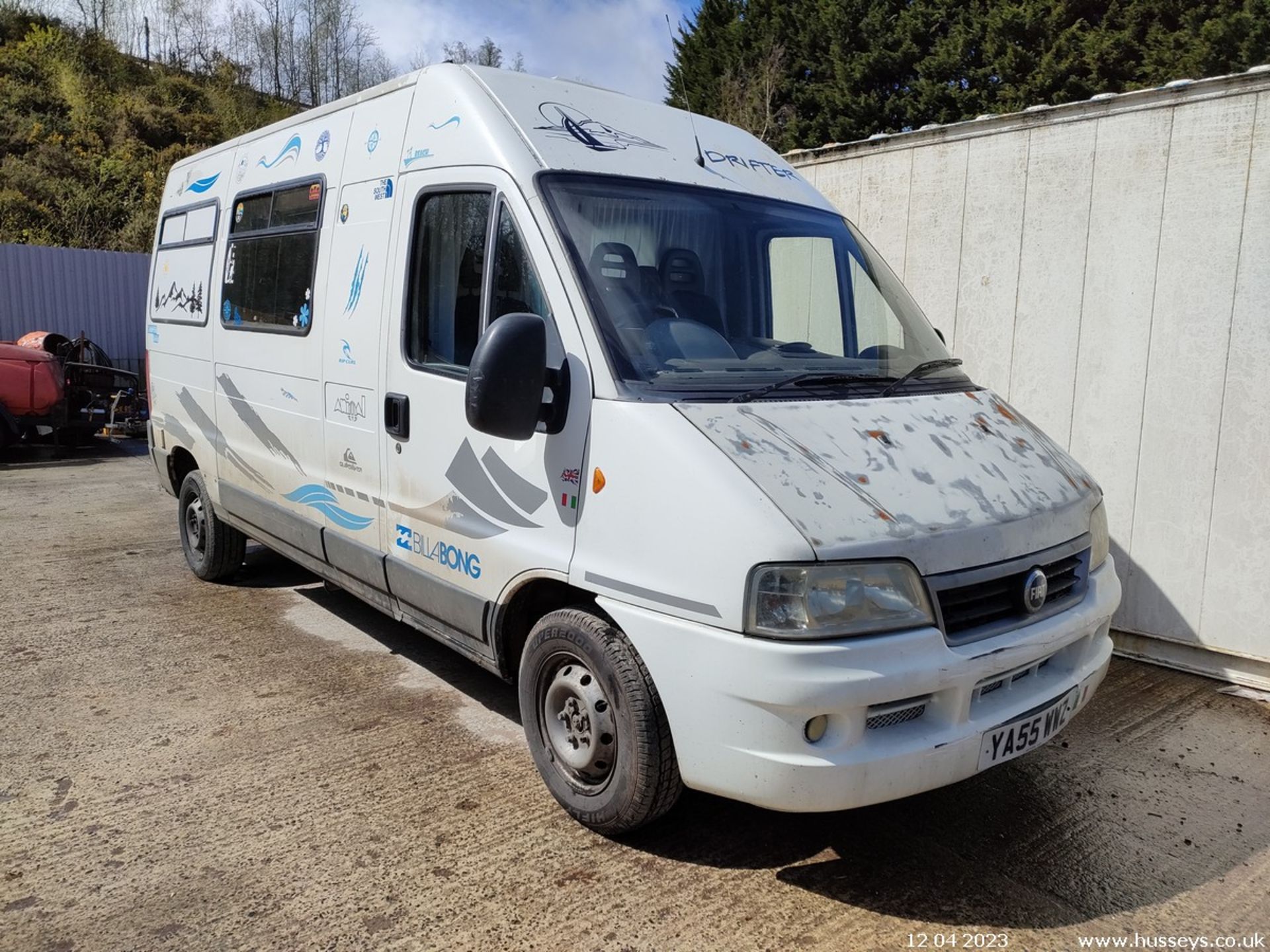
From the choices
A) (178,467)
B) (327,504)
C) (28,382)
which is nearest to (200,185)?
(178,467)

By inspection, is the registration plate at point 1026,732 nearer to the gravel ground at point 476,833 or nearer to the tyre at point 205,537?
the gravel ground at point 476,833

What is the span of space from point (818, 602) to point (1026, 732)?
3.03ft

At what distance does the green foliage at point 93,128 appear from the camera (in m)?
27.5

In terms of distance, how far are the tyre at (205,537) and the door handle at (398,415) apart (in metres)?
2.53

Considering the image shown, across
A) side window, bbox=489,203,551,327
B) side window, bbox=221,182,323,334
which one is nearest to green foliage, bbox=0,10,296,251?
side window, bbox=221,182,323,334

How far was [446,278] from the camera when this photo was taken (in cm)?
383

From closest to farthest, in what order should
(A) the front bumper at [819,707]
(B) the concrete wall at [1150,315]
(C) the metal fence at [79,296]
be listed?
(A) the front bumper at [819,707] < (B) the concrete wall at [1150,315] < (C) the metal fence at [79,296]

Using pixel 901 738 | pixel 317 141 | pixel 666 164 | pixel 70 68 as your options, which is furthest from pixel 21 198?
pixel 901 738

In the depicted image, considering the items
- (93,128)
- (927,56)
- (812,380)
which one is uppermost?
(927,56)

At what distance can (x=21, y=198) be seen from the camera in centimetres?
2650

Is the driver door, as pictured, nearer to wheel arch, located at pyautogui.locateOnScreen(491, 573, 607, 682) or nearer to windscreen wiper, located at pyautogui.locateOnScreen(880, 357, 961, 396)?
wheel arch, located at pyautogui.locateOnScreen(491, 573, 607, 682)

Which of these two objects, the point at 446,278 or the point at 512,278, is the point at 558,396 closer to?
the point at 512,278

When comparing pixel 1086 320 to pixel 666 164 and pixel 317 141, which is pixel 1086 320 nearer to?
pixel 666 164

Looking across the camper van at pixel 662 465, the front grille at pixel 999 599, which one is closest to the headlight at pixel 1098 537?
the camper van at pixel 662 465
